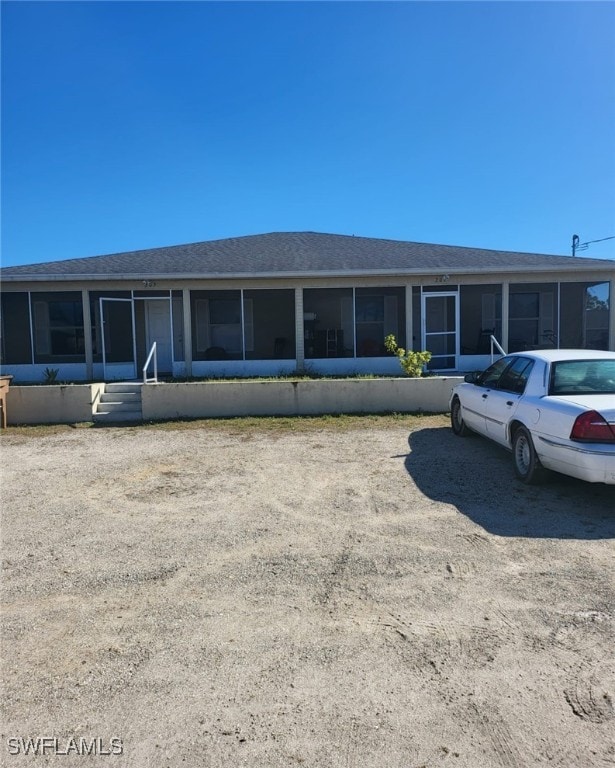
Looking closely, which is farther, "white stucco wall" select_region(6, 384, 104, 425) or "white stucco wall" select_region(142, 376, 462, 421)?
"white stucco wall" select_region(142, 376, 462, 421)

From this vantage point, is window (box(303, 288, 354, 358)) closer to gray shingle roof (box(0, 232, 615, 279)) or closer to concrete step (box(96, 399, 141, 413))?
gray shingle roof (box(0, 232, 615, 279))

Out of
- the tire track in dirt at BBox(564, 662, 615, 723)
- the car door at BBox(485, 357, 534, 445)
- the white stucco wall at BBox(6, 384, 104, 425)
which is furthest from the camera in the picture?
the white stucco wall at BBox(6, 384, 104, 425)

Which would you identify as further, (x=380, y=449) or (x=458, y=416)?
(x=458, y=416)

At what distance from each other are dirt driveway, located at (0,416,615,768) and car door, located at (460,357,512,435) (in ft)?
4.07

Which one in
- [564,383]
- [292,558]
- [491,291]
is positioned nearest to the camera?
[292,558]

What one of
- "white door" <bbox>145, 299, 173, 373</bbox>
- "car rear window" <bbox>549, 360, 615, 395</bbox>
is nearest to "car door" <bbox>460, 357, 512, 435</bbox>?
"car rear window" <bbox>549, 360, 615, 395</bbox>

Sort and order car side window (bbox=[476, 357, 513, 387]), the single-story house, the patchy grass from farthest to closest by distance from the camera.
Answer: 1. the single-story house
2. the patchy grass
3. car side window (bbox=[476, 357, 513, 387])

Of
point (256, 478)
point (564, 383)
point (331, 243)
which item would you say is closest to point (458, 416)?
point (564, 383)

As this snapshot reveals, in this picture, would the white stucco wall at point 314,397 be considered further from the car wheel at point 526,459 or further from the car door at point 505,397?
the car wheel at point 526,459

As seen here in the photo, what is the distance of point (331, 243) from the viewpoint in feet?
56.0

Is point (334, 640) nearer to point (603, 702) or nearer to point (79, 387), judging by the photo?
point (603, 702)

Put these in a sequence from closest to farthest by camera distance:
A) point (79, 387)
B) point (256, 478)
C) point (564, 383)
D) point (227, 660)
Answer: point (227, 660)
point (564, 383)
point (256, 478)
point (79, 387)

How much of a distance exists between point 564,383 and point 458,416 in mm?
2945

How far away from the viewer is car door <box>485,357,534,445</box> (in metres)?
6.10
